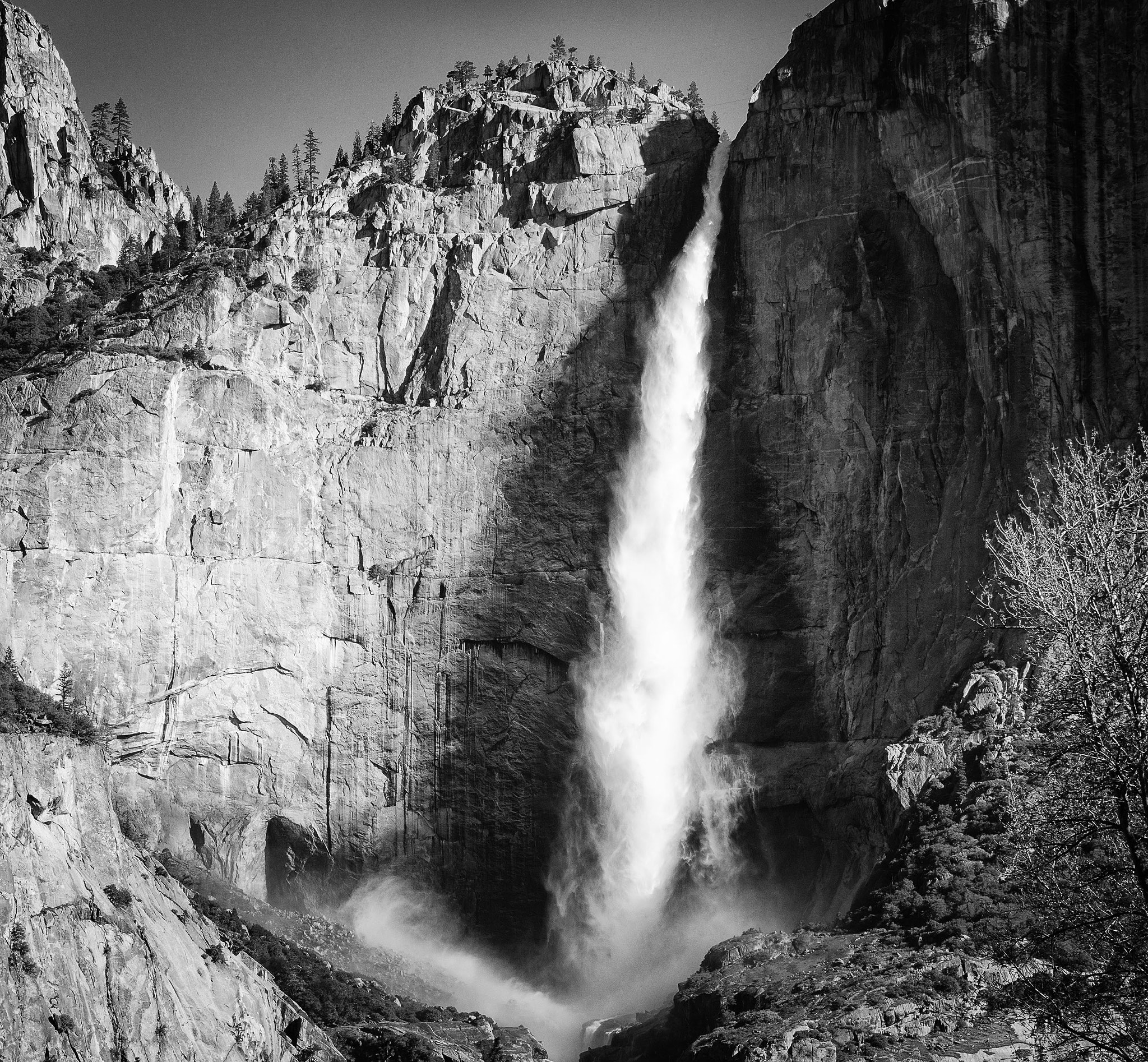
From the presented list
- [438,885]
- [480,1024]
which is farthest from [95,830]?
[438,885]

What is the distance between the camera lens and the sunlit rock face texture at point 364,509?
2169 inches

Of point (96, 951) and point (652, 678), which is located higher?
point (652, 678)

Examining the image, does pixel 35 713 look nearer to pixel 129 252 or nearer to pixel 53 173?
pixel 129 252

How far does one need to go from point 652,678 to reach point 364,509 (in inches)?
533

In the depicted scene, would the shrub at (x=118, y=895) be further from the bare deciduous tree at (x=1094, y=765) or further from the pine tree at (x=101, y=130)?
the pine tree at (x=101, y=130)

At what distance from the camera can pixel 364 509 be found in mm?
59750

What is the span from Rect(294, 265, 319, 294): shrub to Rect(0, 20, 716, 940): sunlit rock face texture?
34cm

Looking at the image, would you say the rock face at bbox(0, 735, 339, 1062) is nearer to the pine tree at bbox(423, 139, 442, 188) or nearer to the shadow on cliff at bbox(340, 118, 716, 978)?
the shadow on cliff at bbox(340, 118, 716, 978)

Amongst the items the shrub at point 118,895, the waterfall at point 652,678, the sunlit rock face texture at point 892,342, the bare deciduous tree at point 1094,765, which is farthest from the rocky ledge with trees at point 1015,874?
the shrub at point 118,895

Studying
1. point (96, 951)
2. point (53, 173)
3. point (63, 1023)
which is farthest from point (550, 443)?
point (53, 173)

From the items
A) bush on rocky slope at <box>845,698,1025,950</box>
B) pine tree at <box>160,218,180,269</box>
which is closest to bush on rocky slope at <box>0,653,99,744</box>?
bush on rocky slope at <box>845,698,1025,950</box>

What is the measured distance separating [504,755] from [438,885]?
5.65 meters

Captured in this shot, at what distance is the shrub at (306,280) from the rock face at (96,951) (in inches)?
1040

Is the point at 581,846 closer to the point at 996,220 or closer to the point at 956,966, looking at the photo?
the point at 956,966
